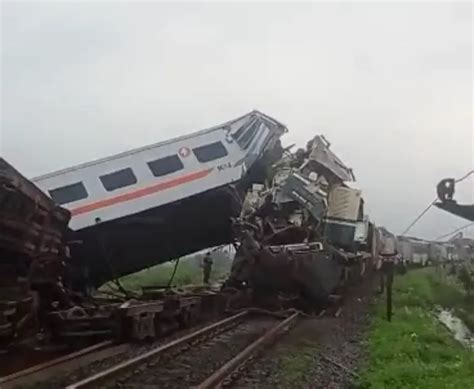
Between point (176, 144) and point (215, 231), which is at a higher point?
point (176, 144)

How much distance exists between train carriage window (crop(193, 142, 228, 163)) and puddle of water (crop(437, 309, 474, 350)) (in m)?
5.85

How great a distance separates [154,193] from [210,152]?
1411 millimetres

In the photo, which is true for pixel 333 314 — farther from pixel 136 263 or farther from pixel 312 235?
pixel 136 263

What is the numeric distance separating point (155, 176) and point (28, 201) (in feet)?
18.0

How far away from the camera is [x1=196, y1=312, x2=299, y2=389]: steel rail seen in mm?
7303

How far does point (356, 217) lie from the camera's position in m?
18.8

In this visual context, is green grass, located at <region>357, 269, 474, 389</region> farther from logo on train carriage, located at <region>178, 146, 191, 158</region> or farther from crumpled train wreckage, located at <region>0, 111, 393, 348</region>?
logo on train carriage, located at <region>178, 146, 191, 158</region>

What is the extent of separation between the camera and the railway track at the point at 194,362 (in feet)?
24.8

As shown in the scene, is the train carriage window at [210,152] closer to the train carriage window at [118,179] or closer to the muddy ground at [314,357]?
Answer: the train carriage window at [118,179]

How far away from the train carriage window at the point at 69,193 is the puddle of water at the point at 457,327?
304 inches

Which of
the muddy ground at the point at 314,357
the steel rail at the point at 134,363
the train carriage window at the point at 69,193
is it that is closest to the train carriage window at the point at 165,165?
the train carriage window at the point at 69,193

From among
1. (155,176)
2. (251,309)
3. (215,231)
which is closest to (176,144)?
(155,176)

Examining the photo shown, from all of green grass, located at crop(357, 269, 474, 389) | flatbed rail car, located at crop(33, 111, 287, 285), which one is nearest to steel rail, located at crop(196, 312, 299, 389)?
green grass, located at crop(357, 269, 474, 389)

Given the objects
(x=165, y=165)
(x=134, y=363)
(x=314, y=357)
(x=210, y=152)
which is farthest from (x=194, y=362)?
(x=210, y=152)
